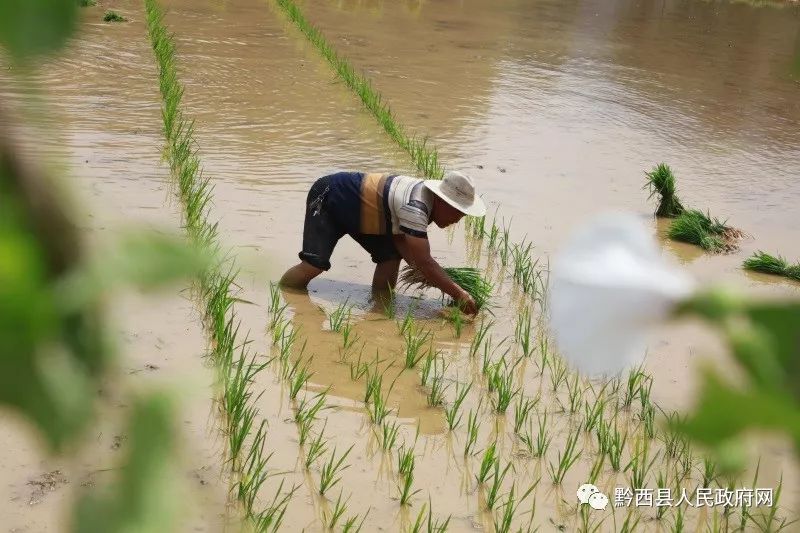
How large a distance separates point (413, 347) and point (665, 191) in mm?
3094

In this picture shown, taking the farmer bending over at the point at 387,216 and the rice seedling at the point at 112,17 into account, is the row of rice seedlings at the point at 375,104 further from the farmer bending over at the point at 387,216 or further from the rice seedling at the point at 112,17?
the rice seedling at the point at 112,17

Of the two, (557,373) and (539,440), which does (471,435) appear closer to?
(539,440)

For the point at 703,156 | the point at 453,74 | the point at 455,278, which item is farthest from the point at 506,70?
the point at 455,278

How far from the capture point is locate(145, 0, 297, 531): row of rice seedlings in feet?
9.45

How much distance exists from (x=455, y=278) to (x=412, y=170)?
2.16m

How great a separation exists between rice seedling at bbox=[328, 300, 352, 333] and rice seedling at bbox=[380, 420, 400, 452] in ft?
2.30

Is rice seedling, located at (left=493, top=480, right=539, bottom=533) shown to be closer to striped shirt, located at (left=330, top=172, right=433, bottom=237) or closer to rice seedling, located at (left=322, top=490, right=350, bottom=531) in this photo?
rice seedling, located at (left=322, top=490, right=350, bottom=531)

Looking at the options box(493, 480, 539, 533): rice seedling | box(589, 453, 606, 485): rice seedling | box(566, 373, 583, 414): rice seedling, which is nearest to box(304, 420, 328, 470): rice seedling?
box(493, 480, 539, 533): rice seedling

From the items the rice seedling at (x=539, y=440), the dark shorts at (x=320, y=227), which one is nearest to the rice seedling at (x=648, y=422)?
the rice seedling at (x=539, y=440)

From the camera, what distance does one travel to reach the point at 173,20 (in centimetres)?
1085

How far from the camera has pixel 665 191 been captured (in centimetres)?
650

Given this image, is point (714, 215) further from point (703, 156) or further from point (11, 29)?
point (11, 29)

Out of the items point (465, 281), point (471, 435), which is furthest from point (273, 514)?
point (465, 281)

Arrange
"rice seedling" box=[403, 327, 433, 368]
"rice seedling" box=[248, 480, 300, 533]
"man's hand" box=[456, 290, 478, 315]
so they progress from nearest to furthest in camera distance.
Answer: "rice seedling" box=[248, 480, 300, 533]
"rice seedling" box=[403, 327, 433, 368]
"man's hand" box=[456, 290, 478, 315]
